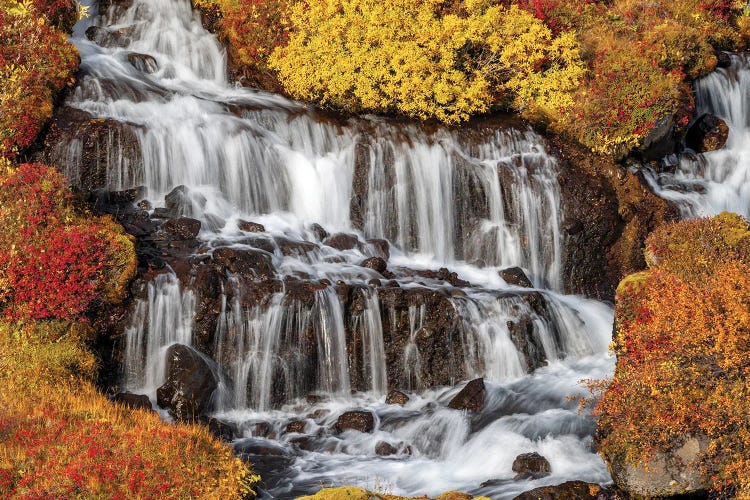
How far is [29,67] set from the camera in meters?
20.4

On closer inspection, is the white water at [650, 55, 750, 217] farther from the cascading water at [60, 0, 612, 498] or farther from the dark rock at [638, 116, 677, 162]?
the cascading water at [60, 0, 612, 498]

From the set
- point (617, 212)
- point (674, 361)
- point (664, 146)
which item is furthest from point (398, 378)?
point (664, 146)

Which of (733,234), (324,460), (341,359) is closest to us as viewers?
(324,460)

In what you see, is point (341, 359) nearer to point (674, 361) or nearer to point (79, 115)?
A: point (674, 361)

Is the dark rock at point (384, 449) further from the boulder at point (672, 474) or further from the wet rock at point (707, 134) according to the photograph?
the wet rock at point (707, 134)

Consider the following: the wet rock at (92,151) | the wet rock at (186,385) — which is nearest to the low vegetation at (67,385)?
the wet rock at (186,385)

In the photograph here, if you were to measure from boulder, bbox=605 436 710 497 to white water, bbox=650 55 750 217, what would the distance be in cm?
1322

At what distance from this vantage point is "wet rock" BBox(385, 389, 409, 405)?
51.4ft

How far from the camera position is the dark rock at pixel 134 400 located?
13.9 m

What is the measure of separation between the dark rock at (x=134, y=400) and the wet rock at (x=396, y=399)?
488 centimetres

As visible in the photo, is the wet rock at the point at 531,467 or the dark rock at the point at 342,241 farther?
the dark rock at the point at 342,241

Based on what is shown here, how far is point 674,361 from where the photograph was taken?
11.3 metres

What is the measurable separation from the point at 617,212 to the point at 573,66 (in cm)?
571

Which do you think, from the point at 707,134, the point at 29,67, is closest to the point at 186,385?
the point at 29,67
